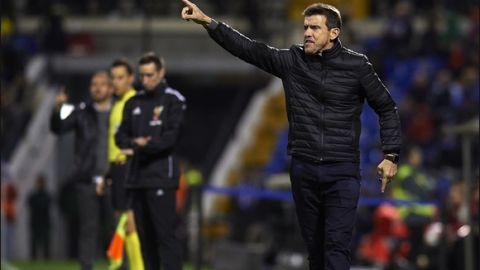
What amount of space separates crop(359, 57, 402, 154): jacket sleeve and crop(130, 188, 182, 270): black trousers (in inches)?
108

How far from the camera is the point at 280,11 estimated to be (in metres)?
31.7

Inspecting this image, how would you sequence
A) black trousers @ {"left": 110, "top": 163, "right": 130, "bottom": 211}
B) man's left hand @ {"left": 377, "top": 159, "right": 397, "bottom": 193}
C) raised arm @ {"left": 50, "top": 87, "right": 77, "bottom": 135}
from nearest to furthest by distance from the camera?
man's left hand @ {"left": 377, "top": 159, "right": 397, "bottom": 193} < black trousers @ {"left": 110, "top": 163, "right": 130, "bottom": 211} < raised arm @ {"left": 50, "top": 87, "right": 77, "bottom": 135}

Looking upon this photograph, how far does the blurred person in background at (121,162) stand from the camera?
1455 cm

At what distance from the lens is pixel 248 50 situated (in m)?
11.7

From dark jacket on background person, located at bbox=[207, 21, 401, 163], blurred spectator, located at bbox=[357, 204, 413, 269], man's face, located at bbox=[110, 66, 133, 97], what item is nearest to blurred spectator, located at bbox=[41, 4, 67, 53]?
blurred spectator, located at bbox=[357, 204, 413, 269]

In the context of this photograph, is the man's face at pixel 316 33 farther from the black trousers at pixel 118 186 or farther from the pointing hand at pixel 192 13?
the black trousers at pixel 118 186

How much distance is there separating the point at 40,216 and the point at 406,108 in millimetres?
6581

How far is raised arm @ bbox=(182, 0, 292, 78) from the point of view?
11664 millimetres

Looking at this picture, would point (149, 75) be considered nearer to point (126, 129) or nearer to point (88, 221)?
point (126, 129)

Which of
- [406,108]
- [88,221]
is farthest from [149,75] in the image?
[406,108]

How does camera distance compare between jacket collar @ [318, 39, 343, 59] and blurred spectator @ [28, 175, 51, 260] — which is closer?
jacket collar @ [318, 39, 343, 59]

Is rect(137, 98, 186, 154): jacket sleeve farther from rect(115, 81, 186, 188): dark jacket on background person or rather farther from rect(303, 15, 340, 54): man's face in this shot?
rect(303, 15, 340, 54): man's face

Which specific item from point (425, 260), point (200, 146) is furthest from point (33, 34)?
point (425, 260)

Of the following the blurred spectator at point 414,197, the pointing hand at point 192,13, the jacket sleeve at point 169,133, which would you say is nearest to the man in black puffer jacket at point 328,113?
the pointing hand at point 192,13
